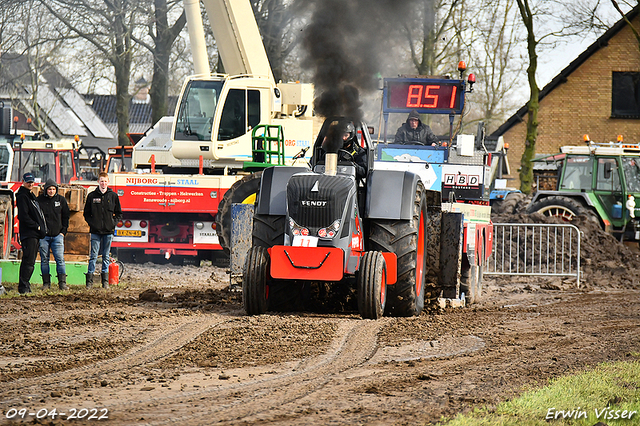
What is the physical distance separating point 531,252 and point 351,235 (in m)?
9.11

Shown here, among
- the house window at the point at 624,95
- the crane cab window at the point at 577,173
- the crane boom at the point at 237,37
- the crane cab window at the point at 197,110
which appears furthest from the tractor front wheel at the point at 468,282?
the house window at the point at 624,95

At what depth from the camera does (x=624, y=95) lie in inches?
1417

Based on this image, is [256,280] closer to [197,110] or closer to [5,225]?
[5,225]

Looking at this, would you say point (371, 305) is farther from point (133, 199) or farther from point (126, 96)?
point (126, 96)

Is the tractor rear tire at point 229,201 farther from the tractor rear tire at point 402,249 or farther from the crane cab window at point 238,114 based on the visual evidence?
the tractor rear tire at point 402,249

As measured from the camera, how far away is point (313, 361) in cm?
642

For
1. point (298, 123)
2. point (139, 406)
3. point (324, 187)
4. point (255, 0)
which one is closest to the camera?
point (139, 406)

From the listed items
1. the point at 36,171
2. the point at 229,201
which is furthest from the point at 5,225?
the point at 36,171

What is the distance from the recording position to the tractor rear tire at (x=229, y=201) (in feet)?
44.7

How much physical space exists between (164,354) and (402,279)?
3071mm

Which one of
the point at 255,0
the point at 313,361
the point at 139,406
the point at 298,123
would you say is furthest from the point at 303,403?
the point at 255,0

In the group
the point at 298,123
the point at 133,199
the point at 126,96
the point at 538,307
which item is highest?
the point at 126,96

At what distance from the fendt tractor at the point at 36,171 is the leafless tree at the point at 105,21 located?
558cm

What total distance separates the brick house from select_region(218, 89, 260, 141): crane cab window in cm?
2242
